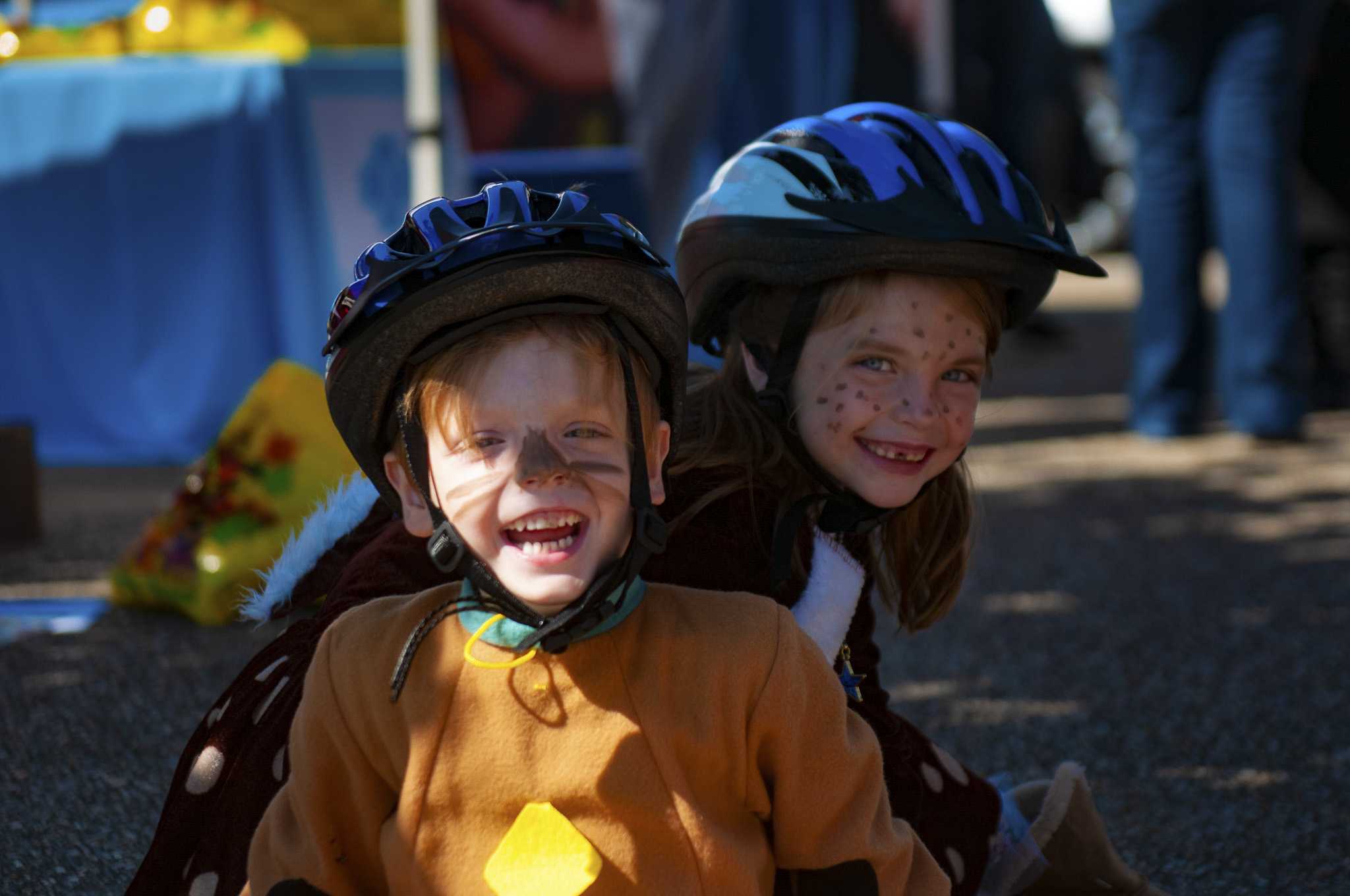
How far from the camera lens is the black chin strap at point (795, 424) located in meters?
2.59

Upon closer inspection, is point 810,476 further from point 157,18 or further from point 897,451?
point 157,18

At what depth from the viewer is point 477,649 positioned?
192 cm

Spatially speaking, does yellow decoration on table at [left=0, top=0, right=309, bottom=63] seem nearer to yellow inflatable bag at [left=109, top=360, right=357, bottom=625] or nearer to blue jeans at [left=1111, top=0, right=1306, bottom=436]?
yellow inflatable bag at [left=109, top=360, right=357, bottom=625]

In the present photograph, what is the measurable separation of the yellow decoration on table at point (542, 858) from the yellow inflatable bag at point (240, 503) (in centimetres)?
258

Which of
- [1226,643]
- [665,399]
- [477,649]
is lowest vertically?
[1226,643]

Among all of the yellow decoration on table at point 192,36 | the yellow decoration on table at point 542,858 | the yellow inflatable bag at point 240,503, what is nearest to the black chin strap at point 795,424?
the yellow decoration on table at point 542,858

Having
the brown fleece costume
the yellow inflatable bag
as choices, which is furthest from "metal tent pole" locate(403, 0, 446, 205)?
the brown fleece costume

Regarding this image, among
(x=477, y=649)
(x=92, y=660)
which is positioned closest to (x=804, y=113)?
(x=92, y=660)

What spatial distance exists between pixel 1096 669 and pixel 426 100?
9.00ft

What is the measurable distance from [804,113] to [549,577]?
16.0 ft

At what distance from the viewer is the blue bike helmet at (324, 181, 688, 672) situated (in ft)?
6.18

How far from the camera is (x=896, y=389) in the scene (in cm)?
254

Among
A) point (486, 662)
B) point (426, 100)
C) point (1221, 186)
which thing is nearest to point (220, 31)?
point (426, 100)

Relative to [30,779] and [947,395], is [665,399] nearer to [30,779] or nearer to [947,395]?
[947,395]
